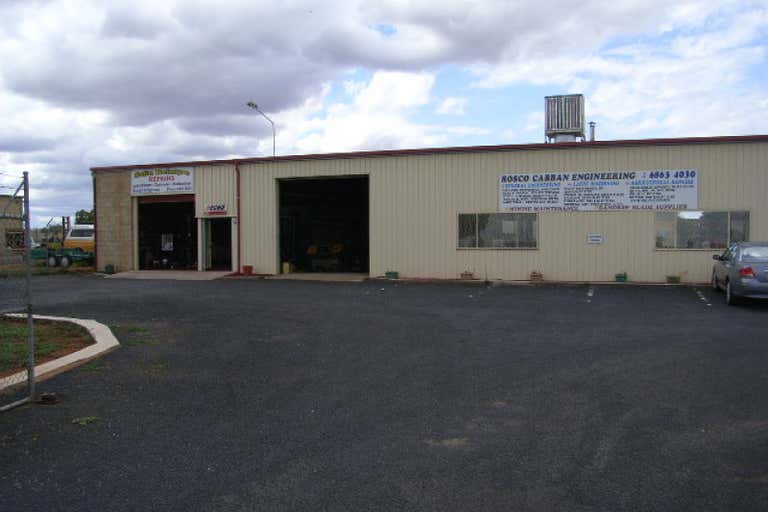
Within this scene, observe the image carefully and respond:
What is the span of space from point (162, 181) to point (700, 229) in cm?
1976

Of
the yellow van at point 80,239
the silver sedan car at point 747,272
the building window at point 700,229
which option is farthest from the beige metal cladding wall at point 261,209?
the silver sedan car at point 747,272

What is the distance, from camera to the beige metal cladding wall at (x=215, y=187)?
25.2 m

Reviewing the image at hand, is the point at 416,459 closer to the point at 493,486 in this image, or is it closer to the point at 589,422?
the point at 493,486

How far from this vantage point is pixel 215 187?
83.5 feet

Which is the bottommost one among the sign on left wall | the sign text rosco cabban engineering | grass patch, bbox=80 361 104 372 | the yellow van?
grass patch, bbox=80 361 104 372

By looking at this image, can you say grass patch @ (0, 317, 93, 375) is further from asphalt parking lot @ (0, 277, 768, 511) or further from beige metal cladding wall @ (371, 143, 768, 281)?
beige metal cladding wall @ (371, 143, 768, 281)

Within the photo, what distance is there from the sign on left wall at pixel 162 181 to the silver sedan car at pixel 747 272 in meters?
19.2

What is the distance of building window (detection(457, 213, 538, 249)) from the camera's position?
21625 mm

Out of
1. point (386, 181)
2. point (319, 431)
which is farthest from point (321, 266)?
point (319, 431)

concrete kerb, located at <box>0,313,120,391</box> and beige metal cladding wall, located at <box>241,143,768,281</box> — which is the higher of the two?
beige metal cladding wall, located at <box>241,143,768,281</box>

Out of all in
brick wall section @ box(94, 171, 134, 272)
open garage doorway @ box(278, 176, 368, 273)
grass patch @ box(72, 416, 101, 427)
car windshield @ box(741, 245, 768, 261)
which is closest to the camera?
grass patch @ box(72, 416, 101, 427)

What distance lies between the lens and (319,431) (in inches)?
225

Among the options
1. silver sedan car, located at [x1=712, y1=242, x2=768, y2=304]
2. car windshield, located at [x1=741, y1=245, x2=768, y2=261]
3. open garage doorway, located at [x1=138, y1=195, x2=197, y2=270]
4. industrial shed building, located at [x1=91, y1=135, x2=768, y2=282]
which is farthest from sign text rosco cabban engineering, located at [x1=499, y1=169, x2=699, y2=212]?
open garage doorway, located at [x1=138, y1=195, x2=197, y2=270]

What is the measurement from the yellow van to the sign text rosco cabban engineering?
872 inches
